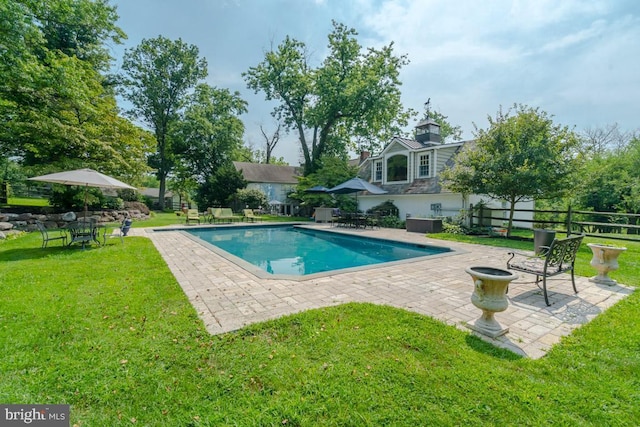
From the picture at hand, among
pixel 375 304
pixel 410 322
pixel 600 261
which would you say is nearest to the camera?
pixel 410 322

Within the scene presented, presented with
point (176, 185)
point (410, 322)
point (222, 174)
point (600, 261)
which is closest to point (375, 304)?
point (410, 322)

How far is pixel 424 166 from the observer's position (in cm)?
1727

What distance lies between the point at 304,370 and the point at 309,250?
8.21m

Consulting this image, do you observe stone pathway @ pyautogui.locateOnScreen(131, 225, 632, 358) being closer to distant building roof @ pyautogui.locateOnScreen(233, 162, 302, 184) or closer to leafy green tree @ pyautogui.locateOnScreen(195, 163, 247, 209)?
leafy green tree @ pyautogui.locateOnScreen(195, 163, 247, 209)

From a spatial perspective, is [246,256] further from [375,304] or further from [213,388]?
[213,388]

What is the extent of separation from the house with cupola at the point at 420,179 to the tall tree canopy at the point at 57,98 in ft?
49.8

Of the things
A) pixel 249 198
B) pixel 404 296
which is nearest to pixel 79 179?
pixel 404 296

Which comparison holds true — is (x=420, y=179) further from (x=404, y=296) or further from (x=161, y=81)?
(x=161, y=81)

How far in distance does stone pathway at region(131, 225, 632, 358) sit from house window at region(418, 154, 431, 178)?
11779 mm

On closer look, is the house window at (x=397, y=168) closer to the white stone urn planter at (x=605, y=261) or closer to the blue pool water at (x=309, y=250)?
the blue pool water at (x=309, y=250)

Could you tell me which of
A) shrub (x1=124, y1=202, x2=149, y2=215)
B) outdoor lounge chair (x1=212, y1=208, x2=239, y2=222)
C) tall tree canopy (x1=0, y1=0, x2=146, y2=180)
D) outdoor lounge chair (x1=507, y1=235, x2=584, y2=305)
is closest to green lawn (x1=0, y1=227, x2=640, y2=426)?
outdoor lounge chair (x1=507, y1=235, x2=584, y2=305)

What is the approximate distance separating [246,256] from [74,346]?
6.70 m

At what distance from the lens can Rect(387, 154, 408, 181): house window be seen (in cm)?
1838

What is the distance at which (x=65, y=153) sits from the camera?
43.5 ft
